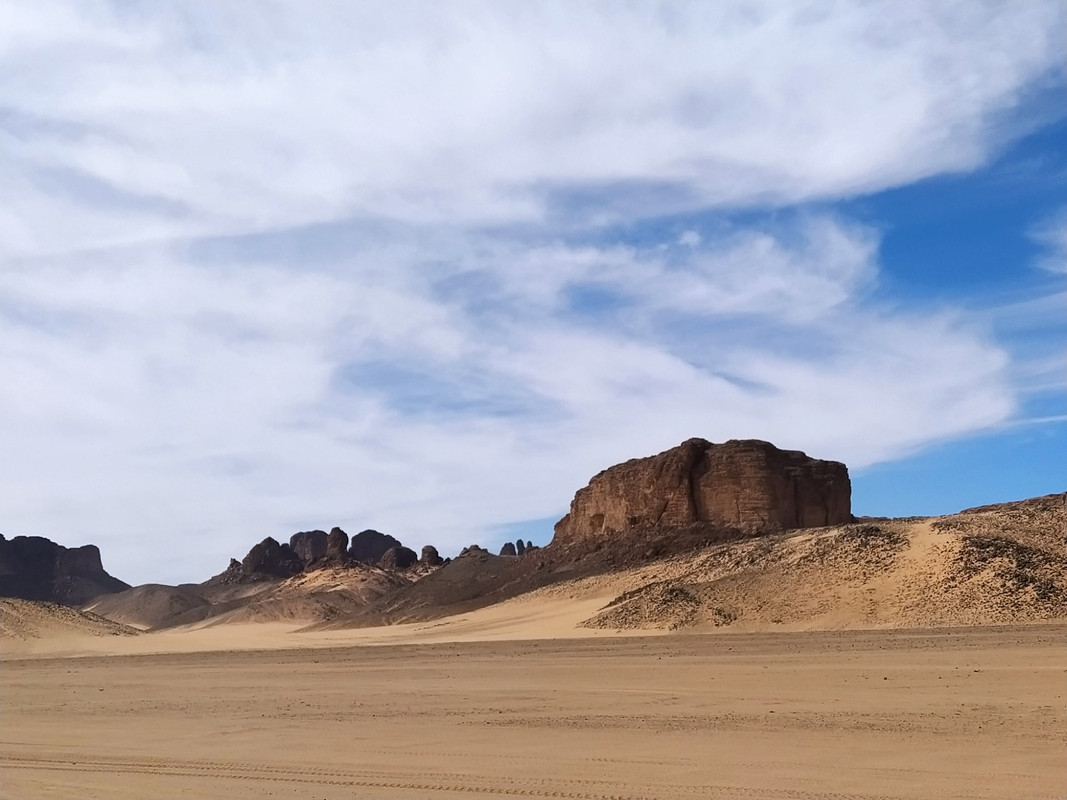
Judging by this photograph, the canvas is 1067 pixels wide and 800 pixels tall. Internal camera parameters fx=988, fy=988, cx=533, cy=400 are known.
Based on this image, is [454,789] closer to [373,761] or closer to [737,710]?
[373,761]

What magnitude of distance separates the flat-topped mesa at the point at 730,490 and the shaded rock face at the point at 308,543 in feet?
279

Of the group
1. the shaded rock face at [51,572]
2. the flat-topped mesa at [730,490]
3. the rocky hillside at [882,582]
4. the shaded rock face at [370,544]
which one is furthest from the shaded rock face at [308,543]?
the rocky hillside at [882,582]

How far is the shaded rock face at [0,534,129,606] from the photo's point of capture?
12775cm

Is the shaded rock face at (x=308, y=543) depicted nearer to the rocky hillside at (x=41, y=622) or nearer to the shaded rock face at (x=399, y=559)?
the shaded rock face at (x=399, y=559)

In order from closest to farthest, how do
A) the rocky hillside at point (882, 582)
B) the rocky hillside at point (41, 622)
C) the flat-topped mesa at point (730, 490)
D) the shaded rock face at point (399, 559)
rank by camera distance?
the rocky hillside at point (882, 582), the rocky hillside at point (41, 622), the flat-topped mesa at point (730, 490), the shaded rock face at point (399, 559)

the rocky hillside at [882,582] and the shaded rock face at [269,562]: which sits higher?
the shaded rock face at [269,562]

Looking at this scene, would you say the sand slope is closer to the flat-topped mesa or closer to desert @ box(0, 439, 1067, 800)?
desert @ box(0, 439, 1067, 800)

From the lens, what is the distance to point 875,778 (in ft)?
30.1

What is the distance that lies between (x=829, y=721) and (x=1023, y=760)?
10.0 feet

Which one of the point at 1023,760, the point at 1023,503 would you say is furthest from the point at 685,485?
the point at 1023,760

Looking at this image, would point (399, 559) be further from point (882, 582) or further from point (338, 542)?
point (882, 582)

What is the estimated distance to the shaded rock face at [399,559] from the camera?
110 meters

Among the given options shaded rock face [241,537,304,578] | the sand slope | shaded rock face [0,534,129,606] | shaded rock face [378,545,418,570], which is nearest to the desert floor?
the sand slope

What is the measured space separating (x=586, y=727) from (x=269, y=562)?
12435 cm
